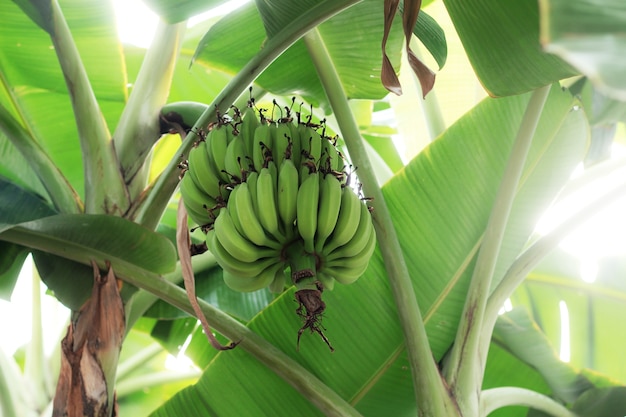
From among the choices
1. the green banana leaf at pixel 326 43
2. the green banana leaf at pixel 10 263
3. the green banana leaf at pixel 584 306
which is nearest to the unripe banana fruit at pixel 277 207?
the green banana leaf at pixel 326 43

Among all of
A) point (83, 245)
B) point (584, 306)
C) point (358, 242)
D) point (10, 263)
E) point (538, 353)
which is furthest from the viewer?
point (584, 306)

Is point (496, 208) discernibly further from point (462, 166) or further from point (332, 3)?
point (332, 3)

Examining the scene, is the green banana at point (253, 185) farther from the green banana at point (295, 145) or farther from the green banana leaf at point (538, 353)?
the green banana leaf at point (538, 353)

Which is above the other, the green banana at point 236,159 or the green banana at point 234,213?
the green banana at point 236,159

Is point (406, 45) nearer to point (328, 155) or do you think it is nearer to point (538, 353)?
point (328, 155)

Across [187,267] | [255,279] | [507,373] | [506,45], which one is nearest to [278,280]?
[255,279]

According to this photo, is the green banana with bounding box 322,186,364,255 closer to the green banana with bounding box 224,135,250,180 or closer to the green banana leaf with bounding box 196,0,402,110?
the green banana with bounding box 224,135,250,180
